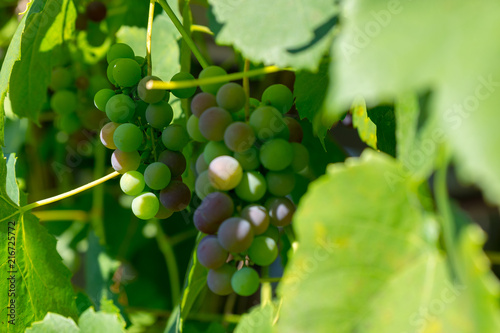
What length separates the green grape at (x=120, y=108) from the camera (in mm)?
554

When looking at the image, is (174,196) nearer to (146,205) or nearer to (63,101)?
(146,205)

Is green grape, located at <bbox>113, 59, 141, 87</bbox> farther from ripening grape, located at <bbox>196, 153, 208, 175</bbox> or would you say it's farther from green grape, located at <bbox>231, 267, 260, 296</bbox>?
green grape, located at <bbox>231, 267, 260, 296</bbox>

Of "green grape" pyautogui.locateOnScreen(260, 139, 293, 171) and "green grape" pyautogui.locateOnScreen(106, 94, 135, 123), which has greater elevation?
"green grape" pyautogui.locateOnScreen(106, 94, 135, 123)

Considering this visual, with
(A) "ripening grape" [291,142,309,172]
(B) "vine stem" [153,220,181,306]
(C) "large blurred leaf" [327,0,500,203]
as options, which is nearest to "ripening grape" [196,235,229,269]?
(A) "ripening grape" [291,142,309,172]

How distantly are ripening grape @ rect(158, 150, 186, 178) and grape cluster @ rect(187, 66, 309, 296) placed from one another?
35 millimetres

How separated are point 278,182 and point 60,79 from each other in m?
0.64

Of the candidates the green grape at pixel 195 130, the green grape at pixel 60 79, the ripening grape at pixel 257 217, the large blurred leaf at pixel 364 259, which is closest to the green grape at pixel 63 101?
the green grape at pixel 60 79

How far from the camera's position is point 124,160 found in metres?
0.56

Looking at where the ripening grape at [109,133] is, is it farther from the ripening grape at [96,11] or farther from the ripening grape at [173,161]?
the ripening grape at [96,11]

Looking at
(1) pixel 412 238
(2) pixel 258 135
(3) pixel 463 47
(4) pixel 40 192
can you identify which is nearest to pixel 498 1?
(3) pixel 463 47

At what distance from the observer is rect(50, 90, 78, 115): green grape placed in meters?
0.99

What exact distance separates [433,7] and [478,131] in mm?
82

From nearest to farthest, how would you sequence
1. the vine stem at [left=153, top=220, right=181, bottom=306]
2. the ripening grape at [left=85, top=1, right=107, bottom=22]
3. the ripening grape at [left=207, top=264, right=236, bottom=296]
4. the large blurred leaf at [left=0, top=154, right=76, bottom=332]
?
the ripening grape at [left=207, top=264, right=236, bottom=296], the large blurred leaf at [left=0, top=154, right=76, bottom=332], the ripening grape at [left=85, top=1, right=107, bottom=22], the vine stem at [left=153, top=220, right=181, bottom=306]

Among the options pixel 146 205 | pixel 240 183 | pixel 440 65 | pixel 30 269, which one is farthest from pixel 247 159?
pixel 30 269
